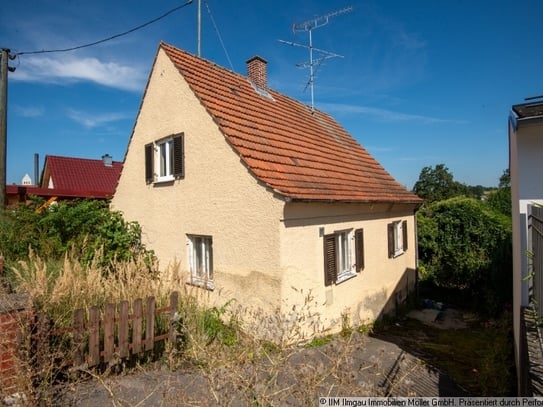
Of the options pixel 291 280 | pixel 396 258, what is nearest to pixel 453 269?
A: pixel 396 258

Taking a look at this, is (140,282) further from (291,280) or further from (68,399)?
(291,280)

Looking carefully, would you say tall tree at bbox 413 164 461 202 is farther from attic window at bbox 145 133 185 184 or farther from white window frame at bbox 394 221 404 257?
attic window at bbox 145 133 185 184

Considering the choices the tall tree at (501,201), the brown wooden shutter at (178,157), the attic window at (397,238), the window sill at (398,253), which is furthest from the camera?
the tall tree at (501,201)

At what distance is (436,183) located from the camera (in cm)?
4300

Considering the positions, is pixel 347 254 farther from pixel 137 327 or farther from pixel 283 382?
pixel 137 327

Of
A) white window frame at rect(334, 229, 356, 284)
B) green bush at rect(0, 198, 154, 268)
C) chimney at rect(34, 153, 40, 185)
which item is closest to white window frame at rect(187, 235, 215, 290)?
green bush at rect(0, 198, 154, 268)

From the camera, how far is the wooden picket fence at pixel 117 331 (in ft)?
15.8

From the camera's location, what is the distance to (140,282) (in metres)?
6.34

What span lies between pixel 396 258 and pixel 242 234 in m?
6.54

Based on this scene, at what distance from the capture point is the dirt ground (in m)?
2.64

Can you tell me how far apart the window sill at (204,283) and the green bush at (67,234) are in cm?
177

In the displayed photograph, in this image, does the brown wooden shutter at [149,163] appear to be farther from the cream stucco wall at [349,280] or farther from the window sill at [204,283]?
the cream stucco wall at [349,280]

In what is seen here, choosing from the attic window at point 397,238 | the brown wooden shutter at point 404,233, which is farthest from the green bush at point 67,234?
the brown wooden shutter at point 404,233

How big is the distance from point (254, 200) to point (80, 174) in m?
25.7
